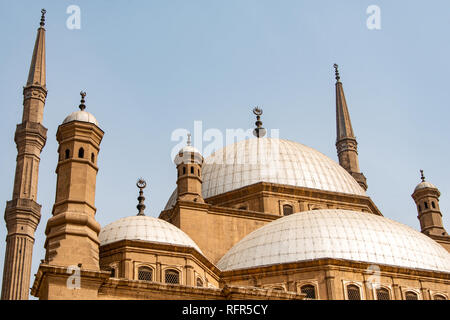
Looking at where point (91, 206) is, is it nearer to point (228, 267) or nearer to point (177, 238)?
point (177, 238)

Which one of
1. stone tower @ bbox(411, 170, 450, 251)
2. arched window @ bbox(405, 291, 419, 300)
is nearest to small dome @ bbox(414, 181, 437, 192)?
stone tower @ bbox(411, 170, 450, 251)

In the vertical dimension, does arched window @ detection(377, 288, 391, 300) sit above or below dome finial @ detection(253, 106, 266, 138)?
below

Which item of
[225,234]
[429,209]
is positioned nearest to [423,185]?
[429,209]

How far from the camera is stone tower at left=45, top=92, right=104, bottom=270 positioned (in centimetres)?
1560

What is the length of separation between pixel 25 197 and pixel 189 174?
21.4 feet

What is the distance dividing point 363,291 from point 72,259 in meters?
7.92

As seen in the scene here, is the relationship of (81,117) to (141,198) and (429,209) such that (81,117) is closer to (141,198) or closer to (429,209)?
(141,198)

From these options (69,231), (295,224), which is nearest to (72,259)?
(69,231)

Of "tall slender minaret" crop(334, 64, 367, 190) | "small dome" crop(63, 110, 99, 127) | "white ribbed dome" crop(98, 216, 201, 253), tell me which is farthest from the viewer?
"tall slender minaret" crop(334, 64, 367, 190)

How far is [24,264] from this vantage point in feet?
79.2

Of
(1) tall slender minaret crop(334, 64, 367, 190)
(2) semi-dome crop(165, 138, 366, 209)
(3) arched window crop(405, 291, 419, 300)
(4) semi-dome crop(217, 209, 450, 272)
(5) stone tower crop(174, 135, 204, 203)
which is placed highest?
(1) tall slender minaret crop(334, 64, 367, 190)

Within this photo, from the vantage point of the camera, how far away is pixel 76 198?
16484 mm

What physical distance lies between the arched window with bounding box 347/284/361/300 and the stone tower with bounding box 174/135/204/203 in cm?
615

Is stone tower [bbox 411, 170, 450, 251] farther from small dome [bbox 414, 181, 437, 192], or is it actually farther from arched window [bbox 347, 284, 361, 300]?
arched window [bbox 347, 284, 361, 300]
